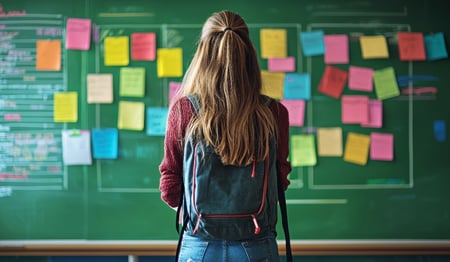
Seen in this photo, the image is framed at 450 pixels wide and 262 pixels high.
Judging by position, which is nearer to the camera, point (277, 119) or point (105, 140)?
point (277, 119)

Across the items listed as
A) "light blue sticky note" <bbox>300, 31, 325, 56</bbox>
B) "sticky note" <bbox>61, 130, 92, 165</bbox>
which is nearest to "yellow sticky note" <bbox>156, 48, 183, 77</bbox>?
"sticky note" <bbox>61, 130, 92, 165</bbox>

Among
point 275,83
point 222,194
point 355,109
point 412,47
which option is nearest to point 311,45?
point 275,83

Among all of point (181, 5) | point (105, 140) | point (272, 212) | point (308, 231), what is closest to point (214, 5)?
point (181, 5)

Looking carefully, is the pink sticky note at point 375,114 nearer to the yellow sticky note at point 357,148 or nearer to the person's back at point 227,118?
the yellow sticky note at point 357,148

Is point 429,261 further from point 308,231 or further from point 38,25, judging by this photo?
point 38,25

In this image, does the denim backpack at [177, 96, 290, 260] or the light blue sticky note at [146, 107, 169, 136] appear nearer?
the denim backpack at [177, 96, 290, 260]

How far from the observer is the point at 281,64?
2.49m

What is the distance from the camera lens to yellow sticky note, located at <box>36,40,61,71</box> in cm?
252

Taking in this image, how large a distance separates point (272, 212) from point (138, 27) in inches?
52.7

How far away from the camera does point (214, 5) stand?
2.52 metres

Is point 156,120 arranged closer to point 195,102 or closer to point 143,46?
point 143,46

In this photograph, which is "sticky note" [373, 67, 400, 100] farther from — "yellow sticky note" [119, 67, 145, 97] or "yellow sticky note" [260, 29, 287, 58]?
"yellow sticky note" [119, 67, 145, 97]

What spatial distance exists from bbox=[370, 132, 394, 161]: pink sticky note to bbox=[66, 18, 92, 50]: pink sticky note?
138cm

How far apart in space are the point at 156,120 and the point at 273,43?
0.64m
